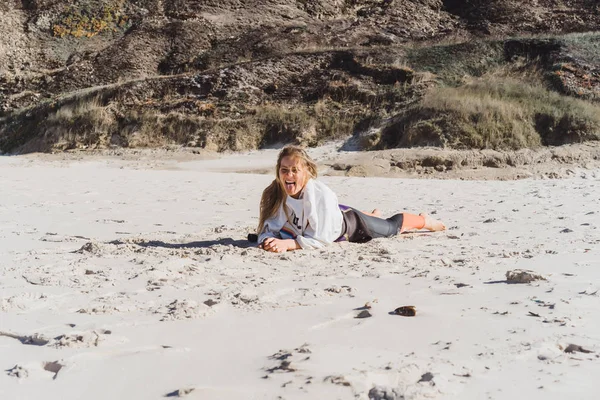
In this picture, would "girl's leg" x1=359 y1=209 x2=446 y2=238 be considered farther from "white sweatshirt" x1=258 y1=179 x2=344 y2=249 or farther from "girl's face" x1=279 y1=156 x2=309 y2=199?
"girl's face" x1=279 y1=156 x2=309 y2=199

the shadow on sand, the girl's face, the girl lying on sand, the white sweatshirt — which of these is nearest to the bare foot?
the girl lying on sand

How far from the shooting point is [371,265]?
152 inches

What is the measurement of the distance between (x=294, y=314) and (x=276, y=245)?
5.43 ft

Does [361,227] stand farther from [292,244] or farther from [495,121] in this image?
[495,121]

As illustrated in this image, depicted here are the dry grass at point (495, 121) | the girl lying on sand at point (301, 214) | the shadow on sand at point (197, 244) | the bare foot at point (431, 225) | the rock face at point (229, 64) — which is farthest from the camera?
the rock face at point (229, 64)

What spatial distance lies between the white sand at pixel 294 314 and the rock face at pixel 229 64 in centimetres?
1321

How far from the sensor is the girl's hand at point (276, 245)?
439cm

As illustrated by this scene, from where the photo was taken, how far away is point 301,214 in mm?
4648

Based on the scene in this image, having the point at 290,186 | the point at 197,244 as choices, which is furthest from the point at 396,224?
the point at 197,244

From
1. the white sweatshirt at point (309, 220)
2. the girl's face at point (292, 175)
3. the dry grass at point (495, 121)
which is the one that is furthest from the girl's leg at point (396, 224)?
the dry grass at point (495, 121)

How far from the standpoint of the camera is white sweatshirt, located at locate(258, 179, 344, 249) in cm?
455

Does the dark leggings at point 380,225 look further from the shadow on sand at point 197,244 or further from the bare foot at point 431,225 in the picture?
the shadow on sand at point 197,244

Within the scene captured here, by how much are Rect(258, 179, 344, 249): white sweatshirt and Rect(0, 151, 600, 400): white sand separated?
16 cm

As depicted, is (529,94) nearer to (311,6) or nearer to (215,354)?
(215,354)
